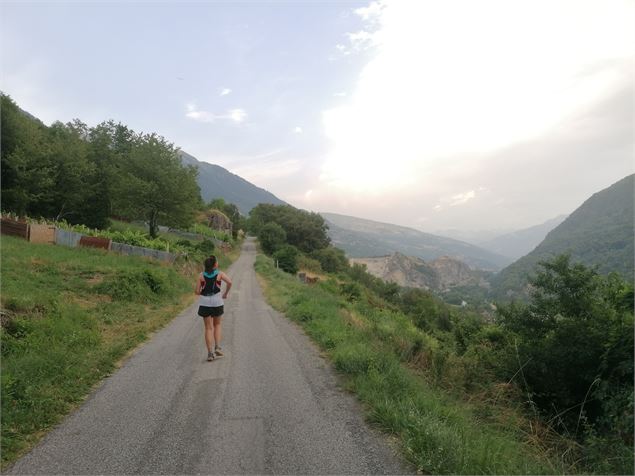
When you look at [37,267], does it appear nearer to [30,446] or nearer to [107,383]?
[107,383]

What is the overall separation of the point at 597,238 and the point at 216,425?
14741cm

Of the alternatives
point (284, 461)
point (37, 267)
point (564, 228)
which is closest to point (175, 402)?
point (284, 461)

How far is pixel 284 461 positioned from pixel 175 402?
2268 mm

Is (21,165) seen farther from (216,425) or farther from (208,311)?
(216,425)

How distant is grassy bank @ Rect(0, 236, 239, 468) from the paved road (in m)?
0.38

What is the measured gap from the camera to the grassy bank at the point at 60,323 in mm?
4977

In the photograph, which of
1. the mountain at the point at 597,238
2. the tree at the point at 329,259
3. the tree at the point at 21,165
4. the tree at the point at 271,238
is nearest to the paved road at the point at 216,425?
the tree at the point at 21,165

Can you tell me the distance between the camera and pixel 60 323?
8.56 meters

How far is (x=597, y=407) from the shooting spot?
7773 mm

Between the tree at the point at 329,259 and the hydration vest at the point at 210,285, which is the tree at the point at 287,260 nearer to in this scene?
the tree at the point at 329,259

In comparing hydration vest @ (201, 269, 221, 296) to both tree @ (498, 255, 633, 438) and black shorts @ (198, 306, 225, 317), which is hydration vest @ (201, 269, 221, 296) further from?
tree @ (498, 255, 633, 438)

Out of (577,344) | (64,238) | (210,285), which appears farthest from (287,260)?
(577,344)

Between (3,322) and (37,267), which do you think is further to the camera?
(37,267)

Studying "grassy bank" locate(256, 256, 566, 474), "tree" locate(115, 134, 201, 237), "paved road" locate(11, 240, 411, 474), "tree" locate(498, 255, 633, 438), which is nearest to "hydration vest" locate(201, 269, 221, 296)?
"paved road" locate(11, 240, 411, 474)
